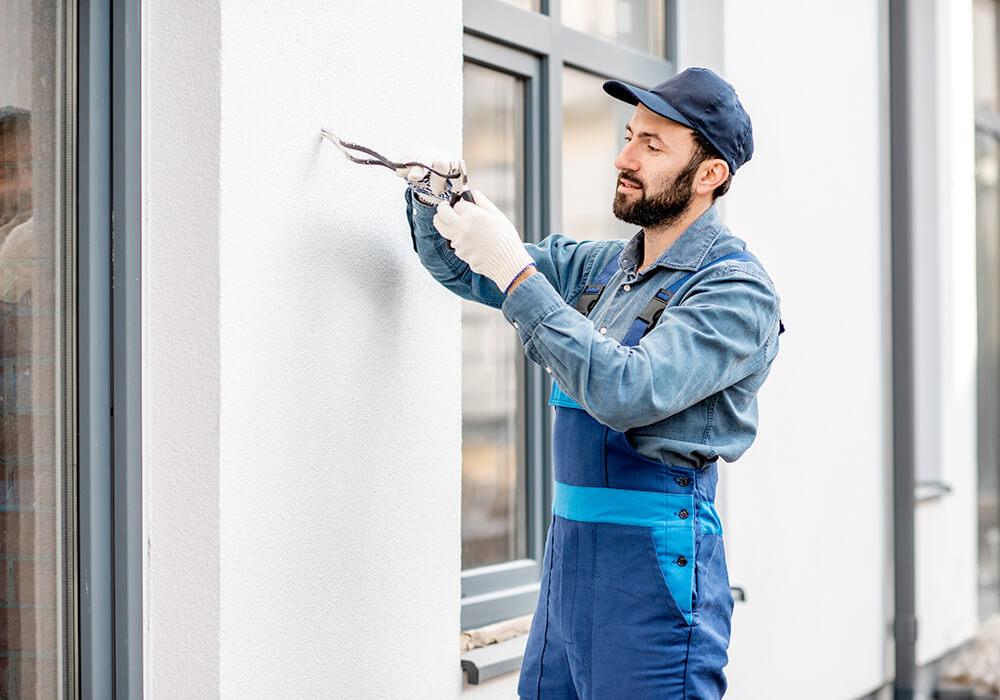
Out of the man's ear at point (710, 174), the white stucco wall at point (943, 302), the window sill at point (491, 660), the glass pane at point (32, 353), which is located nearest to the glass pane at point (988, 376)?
the white stucco wall at point (943, 302)

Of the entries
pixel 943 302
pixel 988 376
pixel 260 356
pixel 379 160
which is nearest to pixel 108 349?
pixel 260 356

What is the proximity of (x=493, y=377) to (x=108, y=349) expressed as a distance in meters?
1.42

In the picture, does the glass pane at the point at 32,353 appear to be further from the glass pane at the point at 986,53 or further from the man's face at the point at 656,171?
the glass pane at the point at 986,53

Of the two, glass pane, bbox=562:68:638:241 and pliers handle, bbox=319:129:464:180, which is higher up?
glass pane, bbox=562:68:638:241

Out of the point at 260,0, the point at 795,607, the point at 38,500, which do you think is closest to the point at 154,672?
the point at 38,500

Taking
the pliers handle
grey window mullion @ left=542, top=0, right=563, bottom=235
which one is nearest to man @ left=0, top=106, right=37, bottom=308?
the pliers handle

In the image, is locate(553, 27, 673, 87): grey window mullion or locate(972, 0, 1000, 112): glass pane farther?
locate(972, 0, 1000, 112): glass pane

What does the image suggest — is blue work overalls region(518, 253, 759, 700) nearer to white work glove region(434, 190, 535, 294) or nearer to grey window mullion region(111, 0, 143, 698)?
white work glove region(434, 190, 535, 294)

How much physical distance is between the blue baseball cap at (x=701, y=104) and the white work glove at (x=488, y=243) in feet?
1.13

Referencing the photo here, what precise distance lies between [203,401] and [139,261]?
0.27 metres

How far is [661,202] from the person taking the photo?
2.13 m

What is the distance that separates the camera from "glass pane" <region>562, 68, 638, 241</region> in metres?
3.46

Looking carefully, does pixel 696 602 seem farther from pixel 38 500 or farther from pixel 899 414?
pixel 899 414

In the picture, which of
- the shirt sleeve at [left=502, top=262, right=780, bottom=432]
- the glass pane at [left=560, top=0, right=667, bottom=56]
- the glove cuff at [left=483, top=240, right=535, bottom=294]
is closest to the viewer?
the shirt sleeve at [left=502, top=262, right=780, bottom=432]
